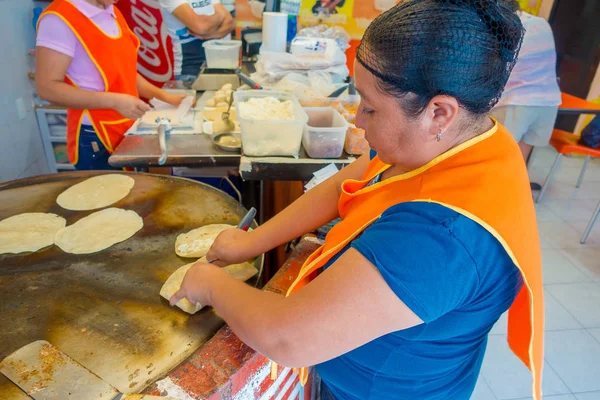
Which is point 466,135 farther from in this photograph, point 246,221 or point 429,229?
point 246,221

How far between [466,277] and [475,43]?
36cm

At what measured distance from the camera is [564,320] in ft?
8.46

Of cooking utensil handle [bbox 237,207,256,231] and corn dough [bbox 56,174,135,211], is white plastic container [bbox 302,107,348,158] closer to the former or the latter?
cooking utensil handle [bbox 237,207,256,231]

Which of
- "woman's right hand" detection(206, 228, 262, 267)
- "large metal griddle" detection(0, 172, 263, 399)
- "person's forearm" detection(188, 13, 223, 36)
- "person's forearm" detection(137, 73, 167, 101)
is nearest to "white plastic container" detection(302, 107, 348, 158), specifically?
"large metal griddle" detection(0, 172, 263, 399)

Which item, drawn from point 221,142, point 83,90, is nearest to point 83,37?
point 83,90

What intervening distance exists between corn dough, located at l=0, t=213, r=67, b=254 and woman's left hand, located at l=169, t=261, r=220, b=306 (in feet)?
2.11

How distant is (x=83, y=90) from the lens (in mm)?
1974

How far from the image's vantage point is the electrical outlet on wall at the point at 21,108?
327cm

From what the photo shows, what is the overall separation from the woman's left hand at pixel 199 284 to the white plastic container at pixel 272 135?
33.7 inches

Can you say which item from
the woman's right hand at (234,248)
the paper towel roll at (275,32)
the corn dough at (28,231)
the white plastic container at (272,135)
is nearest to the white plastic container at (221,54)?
the paper towel roll at (275,32)

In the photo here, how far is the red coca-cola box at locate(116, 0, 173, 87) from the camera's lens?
12.9 ft

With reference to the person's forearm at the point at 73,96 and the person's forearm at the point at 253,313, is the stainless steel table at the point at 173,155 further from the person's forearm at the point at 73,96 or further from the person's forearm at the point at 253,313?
the person's forearm at the point at 253,313

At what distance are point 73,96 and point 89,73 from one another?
0.18 m

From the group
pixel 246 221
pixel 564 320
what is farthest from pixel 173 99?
pixel 564 320
